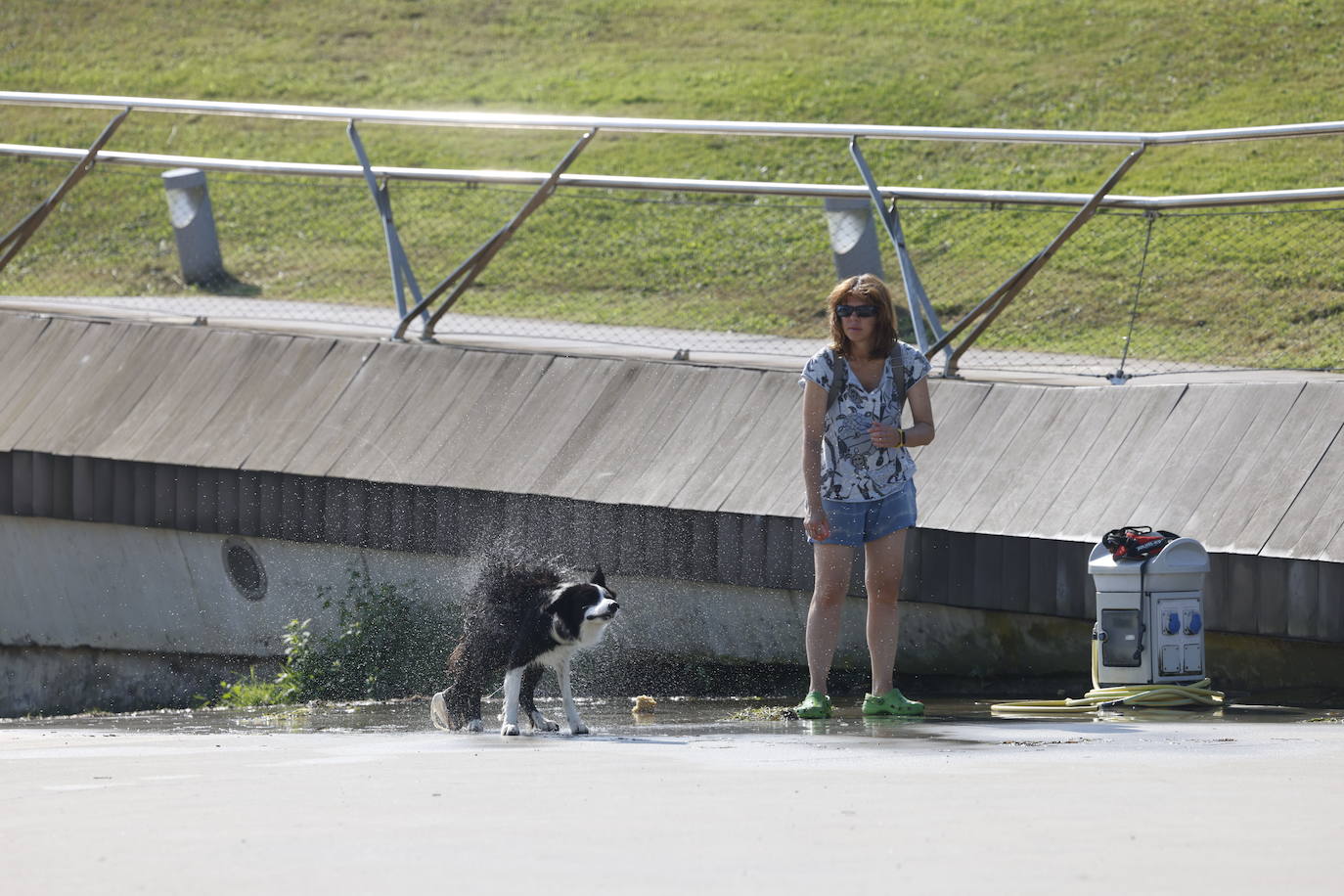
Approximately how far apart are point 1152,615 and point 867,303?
1.72m

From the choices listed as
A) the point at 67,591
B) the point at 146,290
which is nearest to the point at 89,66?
the point at 146,290

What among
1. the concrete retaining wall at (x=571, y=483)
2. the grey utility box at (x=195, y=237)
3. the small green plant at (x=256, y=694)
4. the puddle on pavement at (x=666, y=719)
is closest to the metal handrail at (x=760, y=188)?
the concrete retaining wall at (x=571, y=483)

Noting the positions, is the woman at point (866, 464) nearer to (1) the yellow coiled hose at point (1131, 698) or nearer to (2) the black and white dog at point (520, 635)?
(1) the yellow coiled hose at point (1131, 698)

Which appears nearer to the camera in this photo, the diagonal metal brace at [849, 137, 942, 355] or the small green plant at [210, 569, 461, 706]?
the diagonal metal brace at [849, 137, 942, 355]

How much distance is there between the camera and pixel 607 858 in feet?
14.0

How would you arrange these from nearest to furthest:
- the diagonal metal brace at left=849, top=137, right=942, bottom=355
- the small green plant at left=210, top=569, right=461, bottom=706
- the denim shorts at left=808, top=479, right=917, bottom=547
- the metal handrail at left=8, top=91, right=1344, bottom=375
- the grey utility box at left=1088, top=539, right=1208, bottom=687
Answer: the denim shorts at left=808, top=479, right=917, bottom=547 < the grey utility box at left=1088, top=539, right=1208, bottom=687 < the metal handrail at left=8, top=91, right=1344, bottom=375 < the diagonal metal brace at left=849, top=137, right=942, bottom=355 < the small green plant at left=210, top=569, right=461, bottom=706

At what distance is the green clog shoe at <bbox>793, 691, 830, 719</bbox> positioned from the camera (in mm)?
7398

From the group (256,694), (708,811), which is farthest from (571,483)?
(708,811)

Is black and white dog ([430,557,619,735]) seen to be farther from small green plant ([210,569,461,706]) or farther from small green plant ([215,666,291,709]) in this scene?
small green plant ([215,666,291,709])

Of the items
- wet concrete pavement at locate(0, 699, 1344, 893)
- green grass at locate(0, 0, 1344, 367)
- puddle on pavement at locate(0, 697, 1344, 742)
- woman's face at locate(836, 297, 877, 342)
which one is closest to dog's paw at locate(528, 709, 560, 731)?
puddle on pavement at locate(0, 697, 1344, 742)

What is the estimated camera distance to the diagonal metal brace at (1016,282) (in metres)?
8.82

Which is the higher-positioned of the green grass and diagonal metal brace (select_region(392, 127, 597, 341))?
the green grass

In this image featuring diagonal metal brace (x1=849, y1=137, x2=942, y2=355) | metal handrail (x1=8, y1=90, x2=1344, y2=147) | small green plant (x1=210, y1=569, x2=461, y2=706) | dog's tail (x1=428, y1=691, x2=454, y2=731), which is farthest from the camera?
small green plant (x1=210, y1=569, x2=461, y2=706)

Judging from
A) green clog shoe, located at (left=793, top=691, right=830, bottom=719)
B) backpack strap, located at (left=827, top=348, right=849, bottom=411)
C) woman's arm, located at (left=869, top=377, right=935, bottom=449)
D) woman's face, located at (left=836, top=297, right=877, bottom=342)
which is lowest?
green clog shoe, located at (left=793, top=691, right=830, bottom=719)
